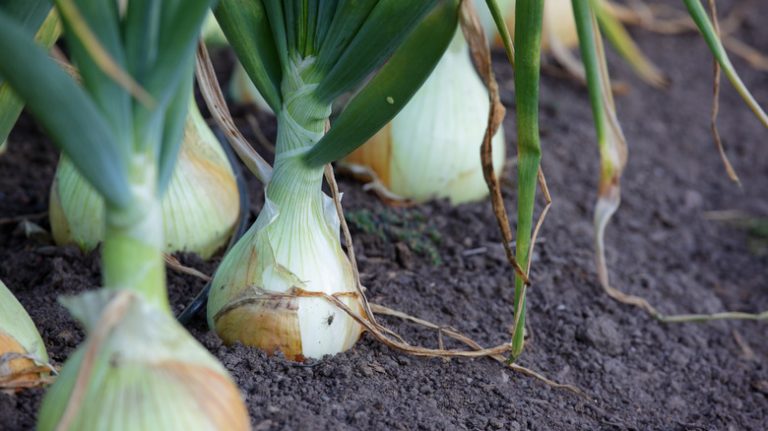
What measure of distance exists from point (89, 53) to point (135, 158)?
92mm

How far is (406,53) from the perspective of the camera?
3.00ft

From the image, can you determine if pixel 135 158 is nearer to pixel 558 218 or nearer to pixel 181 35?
pixel 181 35

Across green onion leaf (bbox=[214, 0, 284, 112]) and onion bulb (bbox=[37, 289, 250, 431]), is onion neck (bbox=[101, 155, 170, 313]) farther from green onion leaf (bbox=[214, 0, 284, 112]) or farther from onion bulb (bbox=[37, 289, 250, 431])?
green onion leaf (bbox=[214, 0, 284, 112])

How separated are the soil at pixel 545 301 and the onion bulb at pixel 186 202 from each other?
36mm

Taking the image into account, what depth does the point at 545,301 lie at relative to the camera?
144cm

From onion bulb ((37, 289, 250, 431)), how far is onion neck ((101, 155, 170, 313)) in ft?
0.04

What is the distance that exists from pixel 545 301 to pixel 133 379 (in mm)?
822

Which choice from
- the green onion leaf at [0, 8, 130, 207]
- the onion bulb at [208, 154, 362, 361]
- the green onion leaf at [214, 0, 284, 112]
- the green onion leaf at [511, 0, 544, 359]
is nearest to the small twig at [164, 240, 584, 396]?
the onion bulb at [208, 154, 362, 361]

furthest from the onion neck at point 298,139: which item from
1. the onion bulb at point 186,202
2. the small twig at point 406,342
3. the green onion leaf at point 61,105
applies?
the green onion leaf at point 61,105

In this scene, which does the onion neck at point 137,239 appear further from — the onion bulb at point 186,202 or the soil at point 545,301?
the onion bulb at point 186,202

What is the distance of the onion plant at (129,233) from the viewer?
723 millimetres

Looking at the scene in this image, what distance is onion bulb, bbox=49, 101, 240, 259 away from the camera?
49.6 inches

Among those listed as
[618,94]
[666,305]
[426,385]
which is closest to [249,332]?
[426,385]

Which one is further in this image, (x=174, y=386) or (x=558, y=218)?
(x=558, y=218)
